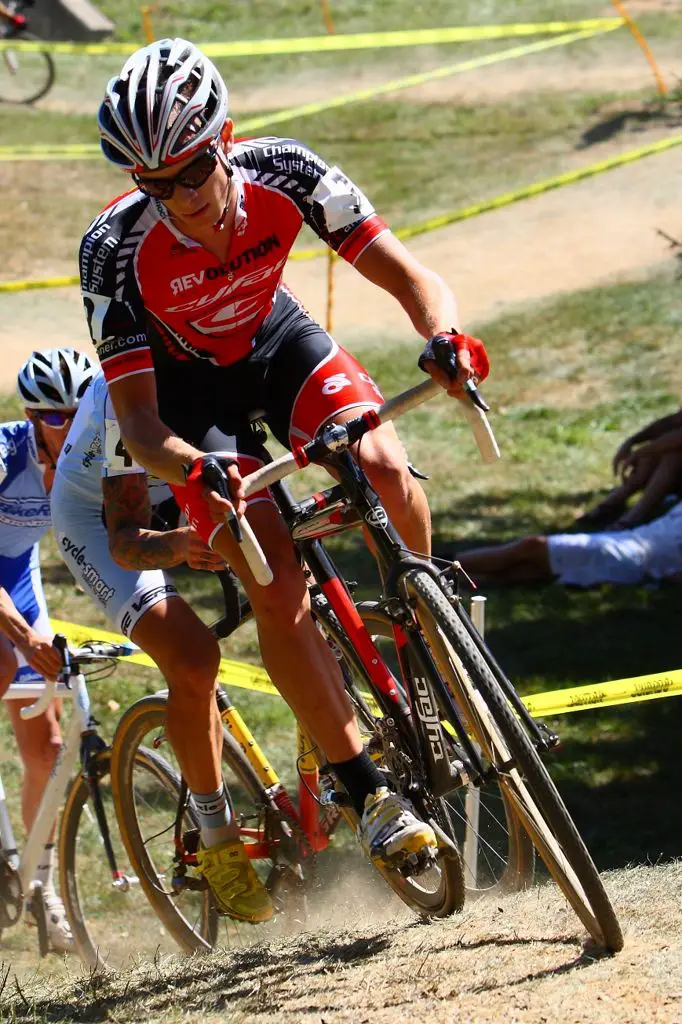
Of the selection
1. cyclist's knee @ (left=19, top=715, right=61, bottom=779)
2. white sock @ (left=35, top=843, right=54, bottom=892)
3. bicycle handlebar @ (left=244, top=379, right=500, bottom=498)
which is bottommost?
white sock @ (left=35, top=843, right=54, bottom=892)

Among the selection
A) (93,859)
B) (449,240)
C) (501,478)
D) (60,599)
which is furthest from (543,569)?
(449,240)

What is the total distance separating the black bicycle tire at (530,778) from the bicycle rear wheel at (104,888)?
75.1 inches

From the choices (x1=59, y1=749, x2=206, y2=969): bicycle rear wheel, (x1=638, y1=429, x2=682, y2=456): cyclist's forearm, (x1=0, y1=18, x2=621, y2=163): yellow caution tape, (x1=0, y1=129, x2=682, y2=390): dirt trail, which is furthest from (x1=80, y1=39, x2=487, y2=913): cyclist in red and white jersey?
(x1=0, y1=18, x2=621, y2=163): yellow caution tape

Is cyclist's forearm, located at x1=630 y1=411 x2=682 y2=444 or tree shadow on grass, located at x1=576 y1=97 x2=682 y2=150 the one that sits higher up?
cyclist's forearm, located at x1=630 y1=411 x2=682 y2=444

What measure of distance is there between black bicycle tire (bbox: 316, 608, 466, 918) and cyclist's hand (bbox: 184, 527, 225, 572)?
450 mm

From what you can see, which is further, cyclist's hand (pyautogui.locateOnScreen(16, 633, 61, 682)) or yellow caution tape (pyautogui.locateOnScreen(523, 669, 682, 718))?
cyclist's hand (pyautogui.locateOnScreen(16, 633, 61, 682))

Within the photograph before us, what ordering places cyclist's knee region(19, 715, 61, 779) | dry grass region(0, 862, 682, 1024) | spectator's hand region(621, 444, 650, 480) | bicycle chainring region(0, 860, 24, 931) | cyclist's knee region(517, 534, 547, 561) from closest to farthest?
dry grass region(0, 862, 682, 1024) → bicycle chainring region(0, 860, 24, 931) → cyclist's knee region(19, 715, 61, 779) → cyclist's knee region(517, 534, 547, 561) → spectator's hand region(621, 444, 650, 480)

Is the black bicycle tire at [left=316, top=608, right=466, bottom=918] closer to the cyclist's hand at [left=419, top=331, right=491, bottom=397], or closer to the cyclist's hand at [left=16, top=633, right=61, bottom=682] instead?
the cyclist's hand at [left=419, top=331, right=491, bottom=397]

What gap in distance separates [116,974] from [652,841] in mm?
2531

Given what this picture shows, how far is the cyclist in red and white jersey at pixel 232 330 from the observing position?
391 centimetres

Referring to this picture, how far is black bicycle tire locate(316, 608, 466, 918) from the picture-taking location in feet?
13.6

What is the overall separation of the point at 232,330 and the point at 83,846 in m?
3.12

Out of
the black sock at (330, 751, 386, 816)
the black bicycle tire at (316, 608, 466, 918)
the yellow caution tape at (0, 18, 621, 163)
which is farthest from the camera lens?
the yellow caution tape at (0, 18, 621, 163)

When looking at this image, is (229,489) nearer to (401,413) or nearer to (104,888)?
(401,413)
